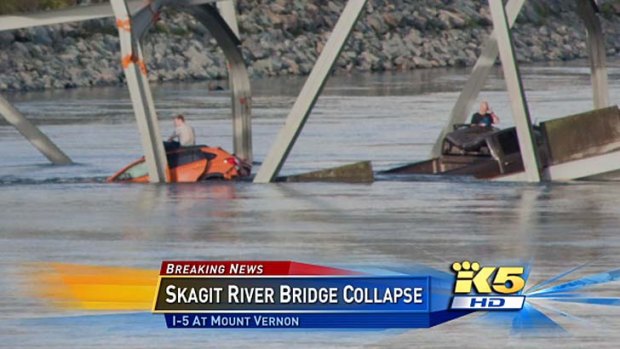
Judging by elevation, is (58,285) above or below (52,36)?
above

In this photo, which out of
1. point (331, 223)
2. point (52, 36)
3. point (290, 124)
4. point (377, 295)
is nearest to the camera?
point (377, 295)

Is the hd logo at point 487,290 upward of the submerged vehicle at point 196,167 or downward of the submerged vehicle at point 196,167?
upward

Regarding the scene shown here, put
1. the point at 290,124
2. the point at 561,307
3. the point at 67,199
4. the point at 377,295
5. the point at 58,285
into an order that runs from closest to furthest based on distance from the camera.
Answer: the point at 377,295 < the point at 561,307 < the point at 58,285 < the point at 67,199 < the point at 290,124

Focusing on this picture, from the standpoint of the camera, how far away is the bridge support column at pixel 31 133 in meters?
38.8

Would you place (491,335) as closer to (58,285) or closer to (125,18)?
Result: (58,285)

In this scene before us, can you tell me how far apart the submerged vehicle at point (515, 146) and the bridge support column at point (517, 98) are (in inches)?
35.9

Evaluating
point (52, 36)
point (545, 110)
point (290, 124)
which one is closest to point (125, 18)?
point (290, 124)

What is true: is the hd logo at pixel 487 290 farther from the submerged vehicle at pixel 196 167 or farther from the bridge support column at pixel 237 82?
the bridge support column at pixel 237 82

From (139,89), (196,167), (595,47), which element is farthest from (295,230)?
(595,47)

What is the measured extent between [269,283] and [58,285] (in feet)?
11.5

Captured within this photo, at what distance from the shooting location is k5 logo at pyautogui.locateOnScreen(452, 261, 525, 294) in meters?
17.3

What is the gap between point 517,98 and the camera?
31453 mm

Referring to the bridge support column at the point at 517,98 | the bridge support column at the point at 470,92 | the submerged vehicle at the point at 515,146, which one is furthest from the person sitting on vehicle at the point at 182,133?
the bridge support column at the point at 517,98

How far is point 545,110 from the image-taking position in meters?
56.6
